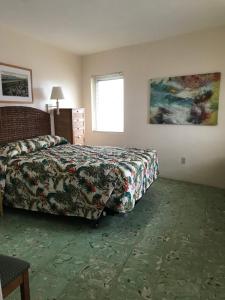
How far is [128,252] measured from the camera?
2.04 meters

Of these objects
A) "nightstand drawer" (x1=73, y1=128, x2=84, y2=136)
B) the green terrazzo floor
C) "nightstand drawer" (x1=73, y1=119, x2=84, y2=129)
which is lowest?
the green terrazzo floor

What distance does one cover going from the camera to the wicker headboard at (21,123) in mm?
3336

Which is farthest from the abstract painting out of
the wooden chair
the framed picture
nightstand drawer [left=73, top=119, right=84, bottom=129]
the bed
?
the wooden chair

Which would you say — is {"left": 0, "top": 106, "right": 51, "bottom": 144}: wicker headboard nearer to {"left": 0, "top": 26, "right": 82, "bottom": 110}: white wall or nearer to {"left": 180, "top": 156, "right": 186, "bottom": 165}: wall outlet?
{"left": 0, "top": 26, "right": 82, "bottom": 110}: white wall

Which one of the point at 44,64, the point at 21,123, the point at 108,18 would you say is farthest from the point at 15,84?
the point at 108,18

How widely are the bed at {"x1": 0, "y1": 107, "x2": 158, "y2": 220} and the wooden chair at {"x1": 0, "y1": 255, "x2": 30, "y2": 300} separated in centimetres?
121

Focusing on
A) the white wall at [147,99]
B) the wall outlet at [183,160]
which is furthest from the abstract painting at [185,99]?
the wall outlet at [183,160]

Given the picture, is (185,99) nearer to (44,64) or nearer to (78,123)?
(78,123)

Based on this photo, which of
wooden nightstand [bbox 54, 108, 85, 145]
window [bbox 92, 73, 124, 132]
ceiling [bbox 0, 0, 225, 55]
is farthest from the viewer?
window [bbox 92, 73, 124, 132]

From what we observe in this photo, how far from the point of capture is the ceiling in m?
2.60

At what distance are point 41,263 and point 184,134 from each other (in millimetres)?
3005

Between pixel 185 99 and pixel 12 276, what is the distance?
11.5 feet

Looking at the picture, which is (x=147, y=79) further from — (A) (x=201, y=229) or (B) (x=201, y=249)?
(B) (x=201, y=249)

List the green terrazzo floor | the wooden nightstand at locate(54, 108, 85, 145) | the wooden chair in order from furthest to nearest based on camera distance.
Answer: the wooden nightstand at locate(54, 108, 85, 145) < the green terrazzo floor < the wooden chair
